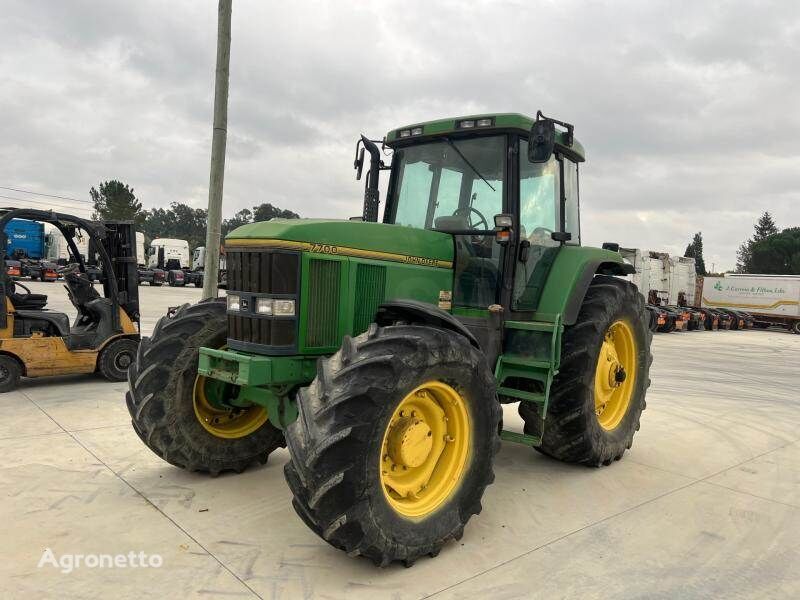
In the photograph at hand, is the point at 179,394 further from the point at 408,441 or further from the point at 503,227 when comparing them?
the point at 503,227

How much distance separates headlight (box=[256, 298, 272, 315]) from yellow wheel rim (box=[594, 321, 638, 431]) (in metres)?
2.81

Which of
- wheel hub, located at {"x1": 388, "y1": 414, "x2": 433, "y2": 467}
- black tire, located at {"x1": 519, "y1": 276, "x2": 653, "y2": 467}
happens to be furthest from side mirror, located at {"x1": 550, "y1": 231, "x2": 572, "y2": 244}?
wheel hub, located at {"x1": 388, "y1": 414, "x2": 433, "y2": 467}

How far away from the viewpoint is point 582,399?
15.1 ft

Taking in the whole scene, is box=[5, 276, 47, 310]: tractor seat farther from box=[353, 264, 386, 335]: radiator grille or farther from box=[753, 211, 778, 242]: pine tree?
box=[753, 211, 778, 242]: pine tree

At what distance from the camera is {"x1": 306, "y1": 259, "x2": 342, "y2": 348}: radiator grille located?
356 cm

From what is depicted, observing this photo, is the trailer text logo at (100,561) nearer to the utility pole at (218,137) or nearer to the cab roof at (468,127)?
the cab roof at (468,127)

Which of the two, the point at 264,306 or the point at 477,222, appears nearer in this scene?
the point at 264,306

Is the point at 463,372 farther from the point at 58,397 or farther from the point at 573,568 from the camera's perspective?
the point at 58,397

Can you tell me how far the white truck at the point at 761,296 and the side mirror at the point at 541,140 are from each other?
96.9ft

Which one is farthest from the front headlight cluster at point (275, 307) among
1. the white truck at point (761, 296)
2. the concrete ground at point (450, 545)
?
the white truck at point (761, 296)

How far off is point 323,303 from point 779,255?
79198 millimetres

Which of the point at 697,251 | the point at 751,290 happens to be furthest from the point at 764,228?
the point at 751,290

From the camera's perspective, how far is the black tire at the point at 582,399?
15.1 feet

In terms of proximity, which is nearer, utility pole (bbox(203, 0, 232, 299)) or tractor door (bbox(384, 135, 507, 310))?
tractor door (bbox(384, 135, 507, 310))
